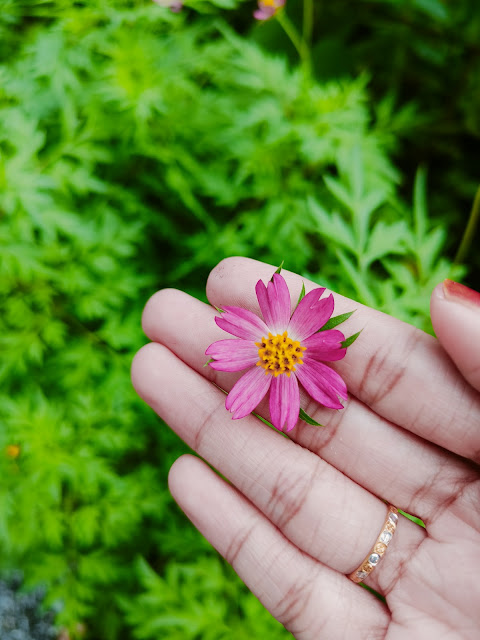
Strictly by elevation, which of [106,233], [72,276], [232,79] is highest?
[232,79]

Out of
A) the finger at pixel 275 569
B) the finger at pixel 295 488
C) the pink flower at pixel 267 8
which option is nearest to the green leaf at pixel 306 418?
the finger at pixel 295 488

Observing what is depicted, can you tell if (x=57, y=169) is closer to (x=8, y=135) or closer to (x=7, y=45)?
(x=8, y=135)

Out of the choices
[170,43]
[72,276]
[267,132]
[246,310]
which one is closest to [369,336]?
[246,310]

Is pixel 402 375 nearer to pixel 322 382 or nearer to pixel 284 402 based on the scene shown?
pixel 322 382

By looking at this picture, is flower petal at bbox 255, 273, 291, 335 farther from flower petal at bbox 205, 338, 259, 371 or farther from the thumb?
the thumb

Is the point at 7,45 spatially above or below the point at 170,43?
below

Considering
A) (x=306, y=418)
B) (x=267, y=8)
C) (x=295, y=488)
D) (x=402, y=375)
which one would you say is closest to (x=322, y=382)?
(x=306, y=418)

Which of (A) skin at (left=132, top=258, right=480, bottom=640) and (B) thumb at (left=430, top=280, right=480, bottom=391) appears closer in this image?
(B) thumb at (left=430, top=280, right=480, bottom=391)

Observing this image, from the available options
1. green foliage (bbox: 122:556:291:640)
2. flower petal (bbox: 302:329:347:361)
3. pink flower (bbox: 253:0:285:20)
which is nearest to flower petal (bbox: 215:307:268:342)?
flower petal (bbox: 302:329:347:361)
